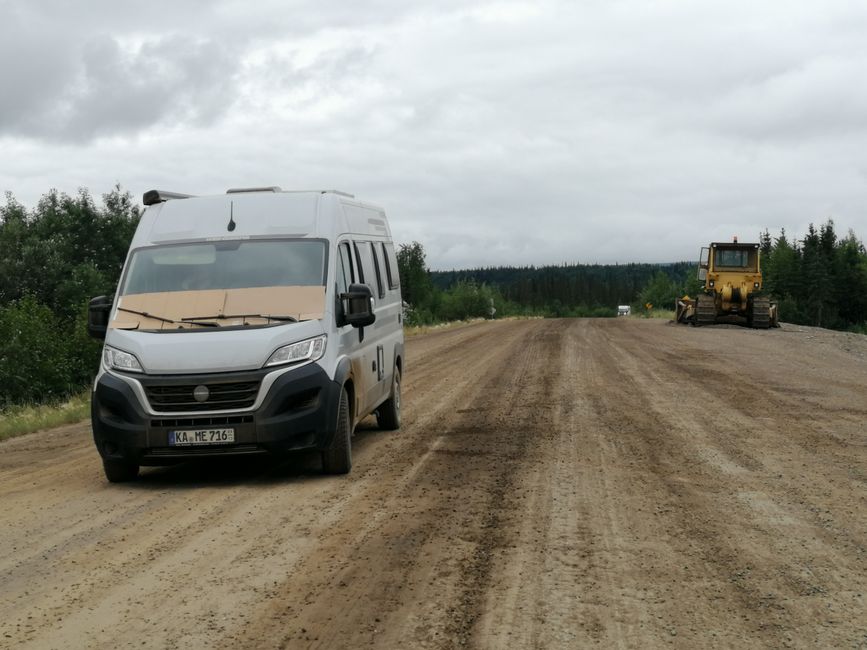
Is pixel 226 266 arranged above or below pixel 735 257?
below

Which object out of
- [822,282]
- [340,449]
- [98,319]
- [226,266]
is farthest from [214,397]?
[822,282]

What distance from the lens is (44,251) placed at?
175ft

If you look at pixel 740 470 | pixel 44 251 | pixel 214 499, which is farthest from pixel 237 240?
pixel 44 251

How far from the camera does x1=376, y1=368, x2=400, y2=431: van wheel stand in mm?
11477

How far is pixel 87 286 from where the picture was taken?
4834cm

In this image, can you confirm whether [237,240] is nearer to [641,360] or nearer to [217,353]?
[217,353]

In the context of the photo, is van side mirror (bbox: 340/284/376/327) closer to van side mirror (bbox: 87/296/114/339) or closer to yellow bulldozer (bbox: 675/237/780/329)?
van side mirror (bbox: 87/296/114/339)

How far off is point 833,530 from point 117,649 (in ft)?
14.7

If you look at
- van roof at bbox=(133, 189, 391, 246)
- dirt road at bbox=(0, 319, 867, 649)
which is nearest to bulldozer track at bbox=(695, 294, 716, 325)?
dirt road at bbox=(0, 319, 867, 649)

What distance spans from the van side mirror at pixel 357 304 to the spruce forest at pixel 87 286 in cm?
1281

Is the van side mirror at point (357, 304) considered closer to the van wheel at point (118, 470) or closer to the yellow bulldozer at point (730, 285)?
the van wheel at point (118, 470)

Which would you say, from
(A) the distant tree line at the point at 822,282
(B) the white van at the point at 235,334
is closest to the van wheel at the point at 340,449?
(B) the white van at the point at 235,334

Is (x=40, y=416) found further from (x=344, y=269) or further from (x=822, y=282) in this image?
(x=822, y=282)

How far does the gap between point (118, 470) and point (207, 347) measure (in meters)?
1.45
